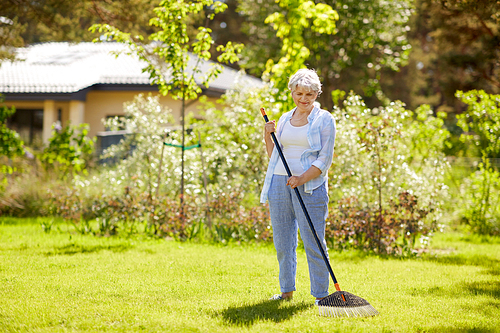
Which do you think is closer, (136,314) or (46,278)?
(136,314)

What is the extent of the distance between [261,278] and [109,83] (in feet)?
42.9

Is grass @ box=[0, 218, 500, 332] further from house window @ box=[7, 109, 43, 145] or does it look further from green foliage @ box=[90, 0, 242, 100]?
house window @ box=[7, 109, 43, 145]

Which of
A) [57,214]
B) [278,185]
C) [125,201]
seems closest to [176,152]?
[125,201]

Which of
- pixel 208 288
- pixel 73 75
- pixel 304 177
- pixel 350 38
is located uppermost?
pixel 350 38

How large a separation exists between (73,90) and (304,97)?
1380 cm

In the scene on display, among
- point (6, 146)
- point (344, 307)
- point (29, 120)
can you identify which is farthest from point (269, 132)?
point (29, 120)

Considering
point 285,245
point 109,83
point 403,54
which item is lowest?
point 285,245

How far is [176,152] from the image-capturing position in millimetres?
8797

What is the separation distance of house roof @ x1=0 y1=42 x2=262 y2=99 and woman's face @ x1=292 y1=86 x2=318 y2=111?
11.3m

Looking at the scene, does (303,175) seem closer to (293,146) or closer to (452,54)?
(293,146)

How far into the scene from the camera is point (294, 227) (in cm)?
446

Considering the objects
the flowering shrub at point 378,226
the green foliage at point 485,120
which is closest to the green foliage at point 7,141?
the flowering shrub at point 378,226

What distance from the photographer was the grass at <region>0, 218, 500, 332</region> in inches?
154

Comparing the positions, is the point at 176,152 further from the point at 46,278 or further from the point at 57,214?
the point at 46,278
